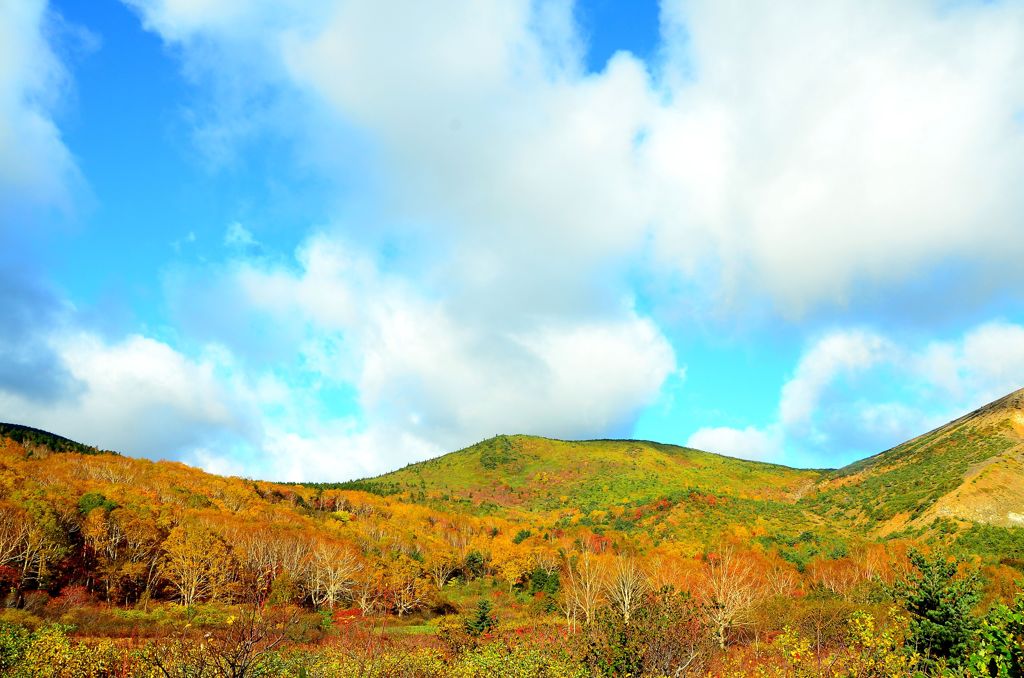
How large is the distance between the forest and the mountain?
3512 mm

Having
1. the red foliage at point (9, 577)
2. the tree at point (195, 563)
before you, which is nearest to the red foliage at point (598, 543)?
the tree at point (195, 563)

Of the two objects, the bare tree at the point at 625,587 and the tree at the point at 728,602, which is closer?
the tree at the point at 728,602

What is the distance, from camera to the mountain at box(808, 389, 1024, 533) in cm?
7781

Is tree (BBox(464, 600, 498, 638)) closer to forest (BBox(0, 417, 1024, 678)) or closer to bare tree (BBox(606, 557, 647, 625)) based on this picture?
forest (BBox(0, 417, 1024, 678))

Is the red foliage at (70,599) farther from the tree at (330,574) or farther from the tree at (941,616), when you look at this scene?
the tree at (941,616)

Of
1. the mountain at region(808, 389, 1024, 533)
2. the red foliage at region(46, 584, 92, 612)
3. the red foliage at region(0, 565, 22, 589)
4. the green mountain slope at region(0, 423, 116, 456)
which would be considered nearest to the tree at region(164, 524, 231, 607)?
the red foliage at region(46, 584, 92, 612)

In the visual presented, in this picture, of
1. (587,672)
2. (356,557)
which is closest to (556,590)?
(356,557)

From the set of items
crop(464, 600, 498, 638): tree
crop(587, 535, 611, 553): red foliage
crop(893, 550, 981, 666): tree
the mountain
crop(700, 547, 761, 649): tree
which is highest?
the mountain

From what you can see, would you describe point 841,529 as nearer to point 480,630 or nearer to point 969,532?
point 969,532

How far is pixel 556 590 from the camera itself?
286 feet

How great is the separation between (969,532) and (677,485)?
11541cm

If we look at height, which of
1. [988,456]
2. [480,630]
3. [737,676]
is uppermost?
[988,456]

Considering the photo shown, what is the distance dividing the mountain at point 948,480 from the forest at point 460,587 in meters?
3.51

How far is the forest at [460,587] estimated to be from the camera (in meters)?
23.2
